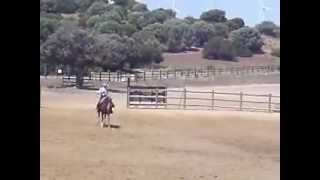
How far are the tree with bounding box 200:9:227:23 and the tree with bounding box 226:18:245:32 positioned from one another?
0.60 metres

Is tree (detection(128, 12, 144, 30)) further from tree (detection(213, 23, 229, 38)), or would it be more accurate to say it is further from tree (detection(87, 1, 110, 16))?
tree (detection(213, 23, 229, 38))

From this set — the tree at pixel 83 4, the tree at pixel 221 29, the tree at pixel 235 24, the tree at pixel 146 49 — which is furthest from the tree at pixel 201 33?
the tree at pixel 83 4

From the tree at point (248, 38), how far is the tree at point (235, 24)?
0.46m

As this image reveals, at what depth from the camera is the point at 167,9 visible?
27938 mm

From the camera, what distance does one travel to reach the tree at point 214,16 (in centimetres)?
2794

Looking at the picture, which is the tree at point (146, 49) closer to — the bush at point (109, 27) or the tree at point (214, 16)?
the bush at point (109, 27)

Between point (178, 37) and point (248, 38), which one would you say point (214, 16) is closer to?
point (248, 38)

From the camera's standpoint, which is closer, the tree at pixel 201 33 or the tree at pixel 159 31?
the tree at pixel 159 31

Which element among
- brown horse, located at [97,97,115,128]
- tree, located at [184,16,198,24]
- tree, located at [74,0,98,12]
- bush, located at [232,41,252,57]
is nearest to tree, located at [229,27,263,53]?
bush, located at [232,41,252,57]

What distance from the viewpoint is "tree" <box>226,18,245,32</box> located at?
26.9m

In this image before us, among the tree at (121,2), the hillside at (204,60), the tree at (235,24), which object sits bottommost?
the hillside at (204,60)

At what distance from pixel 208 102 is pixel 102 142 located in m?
6.39
